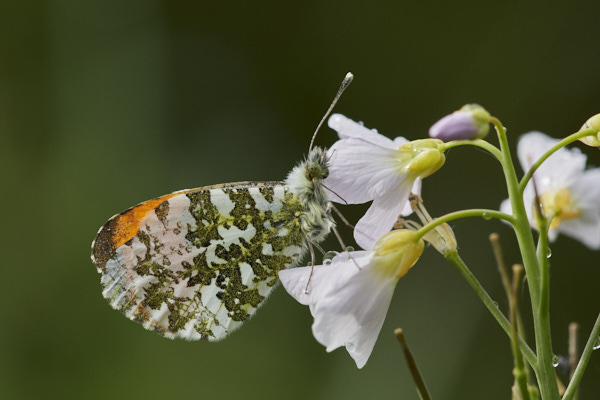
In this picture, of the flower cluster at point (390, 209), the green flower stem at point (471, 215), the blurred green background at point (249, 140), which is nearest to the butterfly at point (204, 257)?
the flower cluster at point (390, 209)

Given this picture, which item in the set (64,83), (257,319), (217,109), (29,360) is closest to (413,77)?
(217,109)

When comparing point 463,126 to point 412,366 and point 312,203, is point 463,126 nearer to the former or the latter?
point 412,366

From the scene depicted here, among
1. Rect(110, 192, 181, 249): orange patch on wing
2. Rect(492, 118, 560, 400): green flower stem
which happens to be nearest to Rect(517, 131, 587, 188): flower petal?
Rect(492, 118, 560, 400): green flower stem

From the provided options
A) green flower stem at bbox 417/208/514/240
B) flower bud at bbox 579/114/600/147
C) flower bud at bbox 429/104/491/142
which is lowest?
green flower stem at bbox 417/208/514/240

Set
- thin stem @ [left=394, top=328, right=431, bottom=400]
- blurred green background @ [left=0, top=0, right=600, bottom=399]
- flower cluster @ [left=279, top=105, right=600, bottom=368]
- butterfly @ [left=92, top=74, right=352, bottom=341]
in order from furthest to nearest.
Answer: blurred green background @ [left=0, top=0, right=600, bottom=399]
butterfly @ [left=92, top=74, right=352, bottom=341]
flower cluster @ [left=279, top=105, right=600, bottom=368]
thin stem @ [left=394, top=328, right=431, bottom=400]

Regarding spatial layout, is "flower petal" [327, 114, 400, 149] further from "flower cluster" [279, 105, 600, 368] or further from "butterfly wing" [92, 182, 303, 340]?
"butterfly wing" [92, 182, 303, 340]

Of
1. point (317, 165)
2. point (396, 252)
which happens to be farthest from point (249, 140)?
point (396, 252)
